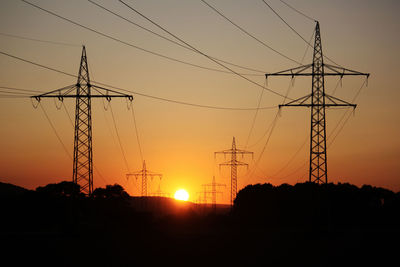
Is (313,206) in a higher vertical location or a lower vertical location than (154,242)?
higher

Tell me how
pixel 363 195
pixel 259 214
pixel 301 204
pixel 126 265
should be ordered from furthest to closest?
pixel 363 195 → pixel 259 214 → pixel 301 204 → pixel 126 265

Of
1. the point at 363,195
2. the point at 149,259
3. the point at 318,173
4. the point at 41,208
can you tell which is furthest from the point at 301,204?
the point at 149,259

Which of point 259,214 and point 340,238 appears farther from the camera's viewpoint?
point 259,214

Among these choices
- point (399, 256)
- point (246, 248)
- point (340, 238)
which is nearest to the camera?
point (399, 256)

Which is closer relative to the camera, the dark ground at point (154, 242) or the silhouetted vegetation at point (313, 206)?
the dark ground at point (154, 242)

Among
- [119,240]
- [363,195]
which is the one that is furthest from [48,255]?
[363,195]

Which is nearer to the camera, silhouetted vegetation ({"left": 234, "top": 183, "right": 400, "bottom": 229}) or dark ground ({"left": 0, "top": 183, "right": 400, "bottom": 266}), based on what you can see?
dark ground ({"left": 0, "top": 183, "right": 400, "bottom": 266})

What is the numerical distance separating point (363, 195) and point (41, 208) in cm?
5636

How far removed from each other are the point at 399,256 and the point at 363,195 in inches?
2322

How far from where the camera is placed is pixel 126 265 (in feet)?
111

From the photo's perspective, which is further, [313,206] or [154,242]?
[313,206]

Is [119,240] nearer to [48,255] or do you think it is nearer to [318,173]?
[48,255]

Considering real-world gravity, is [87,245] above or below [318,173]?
below

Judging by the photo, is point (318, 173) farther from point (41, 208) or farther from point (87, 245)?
point (41, 208)
